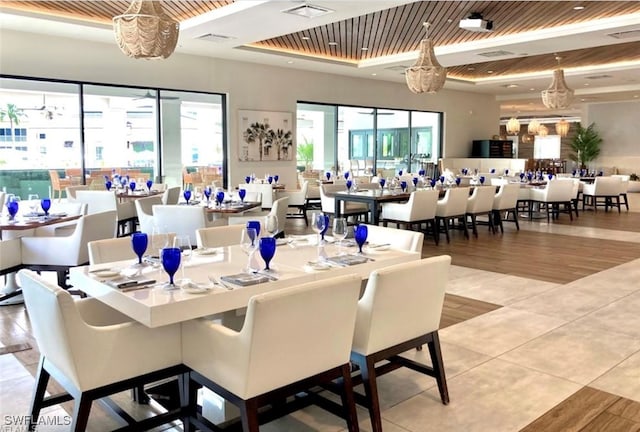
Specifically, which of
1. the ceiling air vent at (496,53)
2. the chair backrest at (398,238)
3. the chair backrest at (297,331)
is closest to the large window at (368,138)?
the ceiling air vent at (496,53)

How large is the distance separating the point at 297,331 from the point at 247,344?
0.23m

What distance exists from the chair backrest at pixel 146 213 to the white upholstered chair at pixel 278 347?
149 inches

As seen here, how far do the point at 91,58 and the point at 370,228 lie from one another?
26.1 ft

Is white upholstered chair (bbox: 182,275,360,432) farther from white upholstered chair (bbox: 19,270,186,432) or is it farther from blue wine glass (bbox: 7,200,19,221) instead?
blue wine glass (bbox: 7,200,19,221)

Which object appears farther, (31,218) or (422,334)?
(31,218)

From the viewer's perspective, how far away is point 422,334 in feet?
9.89

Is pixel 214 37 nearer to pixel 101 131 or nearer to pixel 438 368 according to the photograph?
pixel 101 131

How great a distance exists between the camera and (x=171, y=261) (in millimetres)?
2576

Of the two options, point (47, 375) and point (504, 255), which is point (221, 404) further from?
point (504, 255)

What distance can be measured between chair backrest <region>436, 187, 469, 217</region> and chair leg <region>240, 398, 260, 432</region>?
6888 millimetres

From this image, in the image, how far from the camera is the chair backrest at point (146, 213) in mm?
6473

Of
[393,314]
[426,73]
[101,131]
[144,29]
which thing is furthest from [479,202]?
[101,131]

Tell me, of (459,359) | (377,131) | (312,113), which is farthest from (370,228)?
(377,131)

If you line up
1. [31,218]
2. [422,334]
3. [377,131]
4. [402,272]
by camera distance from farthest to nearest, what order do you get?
[377,131], [31,218], [422,334], [402,272]
